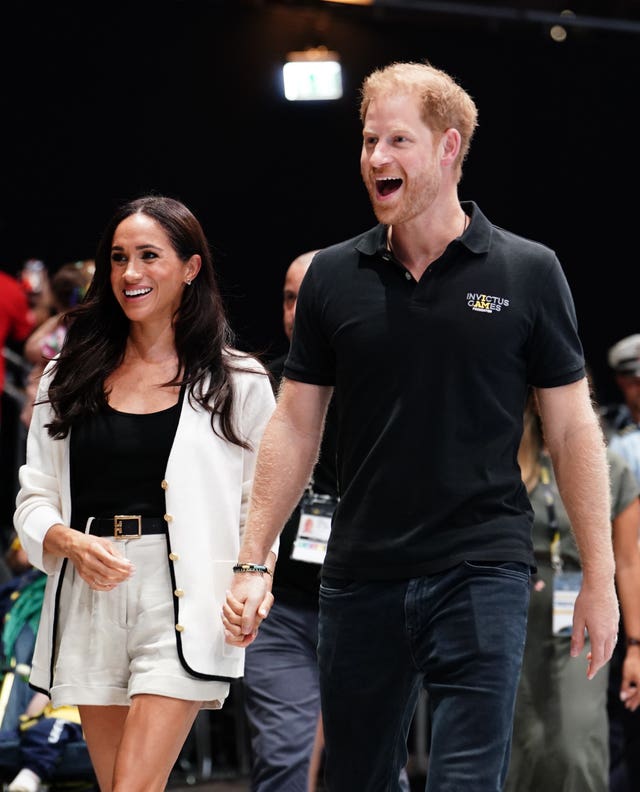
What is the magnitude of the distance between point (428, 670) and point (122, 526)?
0.83 m

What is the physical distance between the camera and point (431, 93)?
2854 millimetres

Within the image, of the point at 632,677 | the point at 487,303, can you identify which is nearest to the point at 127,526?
the point at 487,303

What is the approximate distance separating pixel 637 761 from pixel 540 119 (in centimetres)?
475

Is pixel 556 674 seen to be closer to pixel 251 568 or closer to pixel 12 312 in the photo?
pixel 251 568

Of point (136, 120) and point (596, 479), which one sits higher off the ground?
point (136, 120)

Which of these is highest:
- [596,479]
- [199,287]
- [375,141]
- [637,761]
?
[375,141]

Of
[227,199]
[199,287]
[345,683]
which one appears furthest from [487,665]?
[227,199]

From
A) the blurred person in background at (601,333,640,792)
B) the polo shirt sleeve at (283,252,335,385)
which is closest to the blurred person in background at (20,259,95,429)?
the blurred person in background at (601,333,640,792)

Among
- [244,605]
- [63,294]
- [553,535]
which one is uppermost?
[63,294]

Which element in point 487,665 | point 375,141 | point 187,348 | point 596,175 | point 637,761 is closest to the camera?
Result: point 487,665

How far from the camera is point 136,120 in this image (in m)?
8.20

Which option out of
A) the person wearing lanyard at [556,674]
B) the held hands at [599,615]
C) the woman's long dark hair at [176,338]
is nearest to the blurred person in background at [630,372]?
the person wearing lanyard at [556,674]

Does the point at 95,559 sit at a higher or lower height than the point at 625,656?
higher

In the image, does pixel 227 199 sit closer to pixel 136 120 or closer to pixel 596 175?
pixel 136 120
